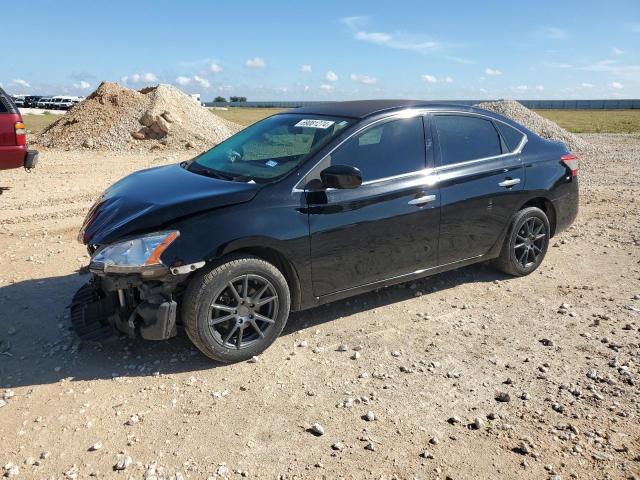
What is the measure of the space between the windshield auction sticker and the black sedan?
28 millimetres

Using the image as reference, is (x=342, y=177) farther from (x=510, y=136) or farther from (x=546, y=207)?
(x=546, y=207)

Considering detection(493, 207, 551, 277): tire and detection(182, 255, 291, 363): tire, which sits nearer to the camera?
detection(182, 255, 291, 363): tire

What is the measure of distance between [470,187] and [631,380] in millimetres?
2109

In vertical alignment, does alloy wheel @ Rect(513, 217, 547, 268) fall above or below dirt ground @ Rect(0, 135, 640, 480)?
above

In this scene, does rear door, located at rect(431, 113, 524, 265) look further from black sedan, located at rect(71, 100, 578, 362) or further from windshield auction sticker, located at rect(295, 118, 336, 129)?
windshield auction sticker, located at rect(295, 118, 336, 129)

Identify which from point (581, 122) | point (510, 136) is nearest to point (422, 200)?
point (510, 136)

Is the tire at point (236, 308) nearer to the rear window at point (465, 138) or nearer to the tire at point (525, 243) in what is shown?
the rear window at point (465, 138)

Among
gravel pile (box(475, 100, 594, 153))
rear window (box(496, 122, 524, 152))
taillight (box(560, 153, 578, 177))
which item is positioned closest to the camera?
rear window (box(496, 122, 524, 152))

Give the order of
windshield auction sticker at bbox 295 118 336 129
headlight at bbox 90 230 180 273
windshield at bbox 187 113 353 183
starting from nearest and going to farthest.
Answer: headlight at bbox 90 230 180 273 < windshield at bbox 187 113 353 183 < windshield auction sticker at bbox 295 118 336 129

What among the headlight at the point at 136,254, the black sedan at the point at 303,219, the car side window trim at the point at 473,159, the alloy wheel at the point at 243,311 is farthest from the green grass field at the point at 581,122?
the alloy wheel at the point at 243,311

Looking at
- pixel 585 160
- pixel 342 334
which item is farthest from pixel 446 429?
pixel 585 160

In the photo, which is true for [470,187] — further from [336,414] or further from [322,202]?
[336,414]

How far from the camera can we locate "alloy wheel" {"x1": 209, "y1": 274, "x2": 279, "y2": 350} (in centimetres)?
396

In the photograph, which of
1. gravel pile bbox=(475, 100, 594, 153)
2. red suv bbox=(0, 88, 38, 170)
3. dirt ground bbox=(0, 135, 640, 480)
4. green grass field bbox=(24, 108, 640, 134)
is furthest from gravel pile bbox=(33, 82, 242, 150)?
dirt ground bbox=(0, 135, 640, 480)
